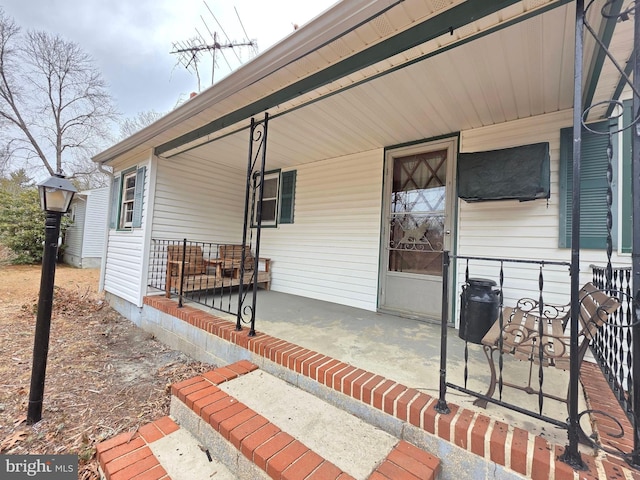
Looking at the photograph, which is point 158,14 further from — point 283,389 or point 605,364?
point 605,364

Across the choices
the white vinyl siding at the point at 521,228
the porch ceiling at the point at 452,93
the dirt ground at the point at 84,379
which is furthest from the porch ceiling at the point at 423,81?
the dirt ground at the point at 84,379

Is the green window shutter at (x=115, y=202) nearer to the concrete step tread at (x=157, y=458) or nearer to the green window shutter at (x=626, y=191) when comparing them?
the concrete step tread at (x=157, y=458)

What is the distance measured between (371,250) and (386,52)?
8.26 ft

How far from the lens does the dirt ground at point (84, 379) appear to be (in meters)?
2.01

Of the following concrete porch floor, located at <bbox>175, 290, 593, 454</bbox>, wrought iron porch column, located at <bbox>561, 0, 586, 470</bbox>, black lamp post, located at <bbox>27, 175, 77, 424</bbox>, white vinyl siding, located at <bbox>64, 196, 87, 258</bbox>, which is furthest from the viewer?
white vinyl siding, located at <bbox>64, 196, 87, 258</bbox>

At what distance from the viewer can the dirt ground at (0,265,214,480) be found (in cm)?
201

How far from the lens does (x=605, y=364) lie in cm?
199

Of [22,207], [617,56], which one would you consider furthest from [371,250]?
[22,207]

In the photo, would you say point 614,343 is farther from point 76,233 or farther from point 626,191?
point 76,233

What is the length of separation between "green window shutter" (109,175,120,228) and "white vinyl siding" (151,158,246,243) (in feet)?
4.86

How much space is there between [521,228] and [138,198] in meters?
5.44

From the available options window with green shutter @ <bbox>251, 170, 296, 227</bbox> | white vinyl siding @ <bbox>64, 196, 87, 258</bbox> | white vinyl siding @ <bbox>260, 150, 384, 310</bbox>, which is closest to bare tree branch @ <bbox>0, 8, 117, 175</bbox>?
white vinyl siding @ <bbox>64, 196, 87, 258</bbox>

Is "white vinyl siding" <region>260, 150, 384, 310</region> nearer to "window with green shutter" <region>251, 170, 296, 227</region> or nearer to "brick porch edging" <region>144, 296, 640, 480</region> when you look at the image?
"window with green shutter" <region>251, 170, 296, 227</region>

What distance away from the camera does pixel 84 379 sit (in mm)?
2789
